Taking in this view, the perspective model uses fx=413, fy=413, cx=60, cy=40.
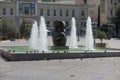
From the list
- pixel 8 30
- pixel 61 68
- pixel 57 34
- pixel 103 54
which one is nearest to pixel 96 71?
pixel 61 68

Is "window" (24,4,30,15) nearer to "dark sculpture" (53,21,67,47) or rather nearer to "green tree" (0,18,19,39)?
"green tree" (0,18,19,39)

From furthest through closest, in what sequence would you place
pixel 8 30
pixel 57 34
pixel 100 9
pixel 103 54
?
1. pixel 100 9
2. pixel 8 30
3. pixel 57 34
4. pixel 103 54

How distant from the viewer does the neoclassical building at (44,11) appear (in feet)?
329

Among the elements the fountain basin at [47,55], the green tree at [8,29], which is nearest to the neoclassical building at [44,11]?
the green tree at [8,29]

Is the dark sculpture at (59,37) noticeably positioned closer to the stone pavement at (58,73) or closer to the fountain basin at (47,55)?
the fountain basin at (47,55)

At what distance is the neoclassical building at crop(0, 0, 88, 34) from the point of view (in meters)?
100

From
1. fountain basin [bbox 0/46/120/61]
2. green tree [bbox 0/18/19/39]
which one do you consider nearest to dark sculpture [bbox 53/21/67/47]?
fountain basin [bbox 0/46/120/61]

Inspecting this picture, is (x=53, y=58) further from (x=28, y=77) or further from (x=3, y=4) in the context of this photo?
(x=3, y=4)

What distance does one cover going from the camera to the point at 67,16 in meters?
107

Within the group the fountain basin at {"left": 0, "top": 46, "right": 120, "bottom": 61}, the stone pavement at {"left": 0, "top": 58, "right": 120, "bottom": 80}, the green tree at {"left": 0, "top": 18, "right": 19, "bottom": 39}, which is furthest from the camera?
the green tree at {"left": 0, "top": 18, "right": 19, "bottom": 39}

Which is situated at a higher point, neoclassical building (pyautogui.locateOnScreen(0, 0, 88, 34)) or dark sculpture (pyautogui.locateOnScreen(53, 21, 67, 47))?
neoclassical building (pyautogui.locateOnScreen(0, 0, 88, 34))

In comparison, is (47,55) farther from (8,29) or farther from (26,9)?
(26,9)

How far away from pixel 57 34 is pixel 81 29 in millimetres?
74569

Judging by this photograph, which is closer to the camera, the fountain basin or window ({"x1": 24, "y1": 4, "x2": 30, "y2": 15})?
the fountain basin
